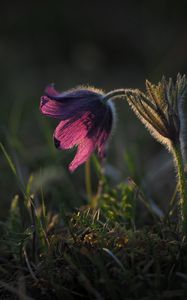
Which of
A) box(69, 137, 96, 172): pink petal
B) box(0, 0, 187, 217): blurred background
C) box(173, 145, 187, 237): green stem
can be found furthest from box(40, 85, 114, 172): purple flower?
box(0, 0, 187, 217): blurred background

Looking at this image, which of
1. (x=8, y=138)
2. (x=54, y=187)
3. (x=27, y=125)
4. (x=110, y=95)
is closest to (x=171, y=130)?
(x=110, y=95)

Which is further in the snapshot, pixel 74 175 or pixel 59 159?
pixel 74 175

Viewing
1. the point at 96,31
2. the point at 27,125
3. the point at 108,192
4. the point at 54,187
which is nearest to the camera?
the point at 108,192

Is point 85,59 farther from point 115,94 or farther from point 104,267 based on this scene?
point 104,267

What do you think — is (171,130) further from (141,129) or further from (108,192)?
(141,129)

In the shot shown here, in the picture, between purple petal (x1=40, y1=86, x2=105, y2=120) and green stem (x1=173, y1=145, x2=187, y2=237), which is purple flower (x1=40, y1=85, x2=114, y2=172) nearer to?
purple petal (x1=40, y1=86, x2=105, y2=120)

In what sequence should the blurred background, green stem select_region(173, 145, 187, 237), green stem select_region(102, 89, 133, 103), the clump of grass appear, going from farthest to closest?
1. the blurred background
2. green stem select_region(102, 89, 133, 103)
3. green stem select_region(173, 145, 187, 237)
4. the clump of grass

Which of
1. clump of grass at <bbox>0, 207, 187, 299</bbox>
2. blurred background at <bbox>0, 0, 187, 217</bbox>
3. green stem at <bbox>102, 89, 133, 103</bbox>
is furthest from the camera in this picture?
blurred background at <bbox>0, 0, 187, 217</bbox>

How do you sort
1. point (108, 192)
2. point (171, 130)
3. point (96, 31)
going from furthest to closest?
point (96, 31)
point (108, 192)
point (171, 130)
